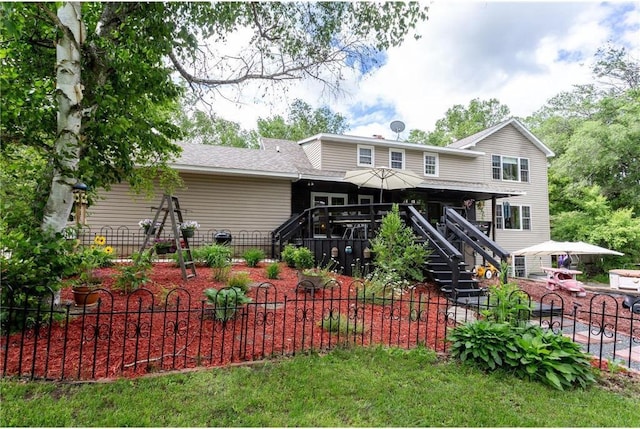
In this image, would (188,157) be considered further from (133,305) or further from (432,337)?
(432,337)

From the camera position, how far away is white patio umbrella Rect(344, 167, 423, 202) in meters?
10.5

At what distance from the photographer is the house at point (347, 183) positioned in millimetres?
11617

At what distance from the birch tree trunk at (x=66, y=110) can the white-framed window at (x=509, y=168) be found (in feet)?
59.1

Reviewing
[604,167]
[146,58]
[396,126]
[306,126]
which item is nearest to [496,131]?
[396,126]

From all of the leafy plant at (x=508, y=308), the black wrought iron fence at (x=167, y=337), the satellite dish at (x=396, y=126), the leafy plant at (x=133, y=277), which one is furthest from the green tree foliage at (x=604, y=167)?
the leafy plant at (x=133, y=277)

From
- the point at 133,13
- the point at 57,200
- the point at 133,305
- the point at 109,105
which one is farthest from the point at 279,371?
the point at 133,13

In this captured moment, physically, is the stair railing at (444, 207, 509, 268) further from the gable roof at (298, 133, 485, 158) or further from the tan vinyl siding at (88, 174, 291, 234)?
the gable roof at (298, 133, 485, 158)

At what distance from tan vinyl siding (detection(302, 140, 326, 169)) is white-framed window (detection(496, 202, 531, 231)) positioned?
9677mm

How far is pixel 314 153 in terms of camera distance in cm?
1497

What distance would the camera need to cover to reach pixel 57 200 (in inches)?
157

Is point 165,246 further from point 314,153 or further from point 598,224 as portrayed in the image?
point 598,224

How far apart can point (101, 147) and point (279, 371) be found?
4.09 metres

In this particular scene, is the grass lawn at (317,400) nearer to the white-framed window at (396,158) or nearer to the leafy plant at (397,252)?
the leafy plant at (397,252)

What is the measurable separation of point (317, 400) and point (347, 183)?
11.4 metres
